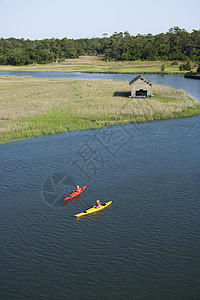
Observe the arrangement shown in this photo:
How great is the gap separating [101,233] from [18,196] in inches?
380

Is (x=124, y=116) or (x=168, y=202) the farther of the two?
(x=124, y=116)

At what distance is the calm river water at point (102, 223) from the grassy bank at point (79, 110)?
800 cm

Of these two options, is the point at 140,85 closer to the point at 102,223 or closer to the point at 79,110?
the point at 79,110

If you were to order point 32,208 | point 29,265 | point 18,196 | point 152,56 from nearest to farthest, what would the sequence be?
point 29,265
point 32,208
point 18,196
point 152,56

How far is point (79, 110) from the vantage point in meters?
58.7

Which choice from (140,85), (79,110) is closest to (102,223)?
(79,110)

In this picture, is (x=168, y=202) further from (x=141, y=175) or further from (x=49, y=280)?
(x=49, y=280)

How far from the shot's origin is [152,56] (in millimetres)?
183500

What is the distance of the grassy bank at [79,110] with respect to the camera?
49062 mm

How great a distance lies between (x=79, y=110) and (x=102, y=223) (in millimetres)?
37169

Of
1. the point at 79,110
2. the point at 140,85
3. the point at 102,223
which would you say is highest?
the point at 140,85

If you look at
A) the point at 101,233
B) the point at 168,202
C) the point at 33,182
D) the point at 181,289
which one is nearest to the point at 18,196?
the point at 33,182

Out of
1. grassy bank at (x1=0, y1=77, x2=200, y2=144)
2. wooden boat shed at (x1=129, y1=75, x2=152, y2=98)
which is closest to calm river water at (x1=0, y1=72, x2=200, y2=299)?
grassy bank at (x1=0, y1=77, x2=200, y2=144)

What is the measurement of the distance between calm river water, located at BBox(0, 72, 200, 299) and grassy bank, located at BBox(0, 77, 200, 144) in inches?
315
